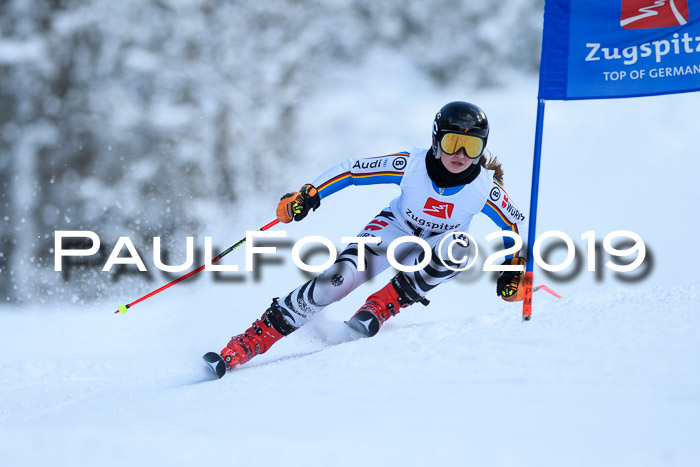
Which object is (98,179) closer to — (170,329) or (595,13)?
(170,329)

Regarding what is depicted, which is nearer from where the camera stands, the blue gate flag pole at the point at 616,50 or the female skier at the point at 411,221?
the blue gate flag pole at the point at 616,50

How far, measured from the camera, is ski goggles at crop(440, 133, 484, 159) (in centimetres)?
358

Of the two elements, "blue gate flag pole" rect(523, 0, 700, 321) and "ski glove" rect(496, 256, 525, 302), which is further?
"ski glove" rect(496, 256, 525, 302)

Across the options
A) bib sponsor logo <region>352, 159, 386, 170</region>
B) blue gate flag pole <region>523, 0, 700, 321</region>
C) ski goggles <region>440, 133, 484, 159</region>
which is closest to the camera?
blue gate flag pole <region>523, 0, 700, 321</region>

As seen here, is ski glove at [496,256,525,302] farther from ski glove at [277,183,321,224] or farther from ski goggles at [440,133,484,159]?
ski glove at [277,183,321,224]

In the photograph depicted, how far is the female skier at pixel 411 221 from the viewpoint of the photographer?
3643 millimetres

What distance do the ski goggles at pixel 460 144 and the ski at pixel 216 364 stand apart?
62.4 inches

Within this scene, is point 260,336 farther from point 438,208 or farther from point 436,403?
point 436,403

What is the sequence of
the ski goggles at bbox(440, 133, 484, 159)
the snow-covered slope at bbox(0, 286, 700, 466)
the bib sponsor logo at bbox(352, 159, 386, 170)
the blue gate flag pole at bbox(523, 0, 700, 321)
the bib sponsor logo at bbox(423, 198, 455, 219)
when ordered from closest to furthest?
the snow-covered slope at bbox(0, 286, 700, 466), the blue gate flag pole at bbox(523, 0, 700, 321), the ski goggles at bbox(440, 133, 484, 159), the bib sponsor logo at bbox(423, 198, 455, 219), the bib sponsor logo at bbox(352, 159, 386, 170)

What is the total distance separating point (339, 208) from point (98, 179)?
440 cm

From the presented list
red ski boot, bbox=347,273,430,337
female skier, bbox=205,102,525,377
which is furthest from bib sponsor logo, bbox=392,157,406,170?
red ski boot, bbox=347,273,430,337

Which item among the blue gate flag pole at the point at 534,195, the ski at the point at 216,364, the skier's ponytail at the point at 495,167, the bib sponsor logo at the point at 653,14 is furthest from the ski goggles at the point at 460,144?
the ski at the point at 216,364

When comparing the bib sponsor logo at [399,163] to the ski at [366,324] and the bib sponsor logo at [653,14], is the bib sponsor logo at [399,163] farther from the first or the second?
the bib sponsor logo at [653,14]

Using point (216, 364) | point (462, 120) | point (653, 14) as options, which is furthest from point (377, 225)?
point (653, 14)
